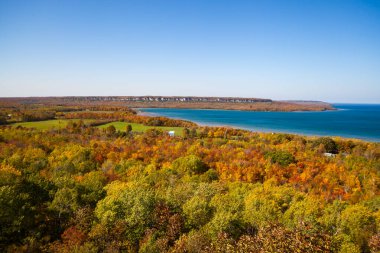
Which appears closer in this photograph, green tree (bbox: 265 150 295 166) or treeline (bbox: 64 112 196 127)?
green tree (bbox: 265 150 295 166)

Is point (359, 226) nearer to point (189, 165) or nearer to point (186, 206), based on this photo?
point (186, 206)

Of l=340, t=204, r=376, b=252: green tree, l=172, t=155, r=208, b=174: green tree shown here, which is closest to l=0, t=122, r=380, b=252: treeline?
l=340, t=204, r=376, b=252: green tree

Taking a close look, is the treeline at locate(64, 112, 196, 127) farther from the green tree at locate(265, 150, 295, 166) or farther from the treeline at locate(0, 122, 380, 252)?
the green tree at locate(265, 150, 295, 166)

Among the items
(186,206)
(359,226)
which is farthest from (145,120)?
(359,226)

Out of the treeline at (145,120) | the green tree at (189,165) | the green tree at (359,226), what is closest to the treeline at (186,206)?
the green tree at (359,226)

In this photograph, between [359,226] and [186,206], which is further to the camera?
[186,206]

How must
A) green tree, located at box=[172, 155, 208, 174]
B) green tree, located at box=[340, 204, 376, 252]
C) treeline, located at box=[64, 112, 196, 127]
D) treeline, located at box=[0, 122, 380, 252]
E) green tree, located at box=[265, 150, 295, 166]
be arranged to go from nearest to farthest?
1. treeline, located at box=[0, 122, 380, 252]
2. green tree, located at box=[340, 204, 376, 252]
3. green tree, located at box=[172, 155, 208, 174]
4. green tree, located at box=[265, 150, 295, 166]
5. treeline, located at box=[64, 112, 196, 127]

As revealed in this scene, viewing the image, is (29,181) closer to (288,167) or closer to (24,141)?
(24,141)

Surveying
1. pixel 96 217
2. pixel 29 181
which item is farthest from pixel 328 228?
pixel 29 181
